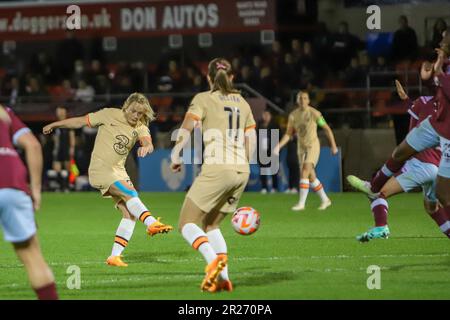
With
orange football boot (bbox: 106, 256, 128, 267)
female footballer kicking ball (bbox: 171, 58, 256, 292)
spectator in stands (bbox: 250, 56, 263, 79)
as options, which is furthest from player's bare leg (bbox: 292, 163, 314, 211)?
female footballer kicking ball (bbox: 171, 58, 256, 292)

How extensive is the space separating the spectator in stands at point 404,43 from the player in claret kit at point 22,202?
18.0m

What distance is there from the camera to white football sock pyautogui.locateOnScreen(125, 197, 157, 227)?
517 inches

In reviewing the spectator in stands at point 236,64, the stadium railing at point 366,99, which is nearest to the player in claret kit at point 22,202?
the stadium railing at point 366,99

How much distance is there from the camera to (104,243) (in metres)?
15.8

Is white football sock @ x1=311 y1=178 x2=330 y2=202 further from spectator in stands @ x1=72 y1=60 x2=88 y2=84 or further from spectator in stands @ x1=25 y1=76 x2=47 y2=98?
spectator in stands @ x1=25 y1=76 x2=47 y2=98

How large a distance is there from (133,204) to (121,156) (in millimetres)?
675

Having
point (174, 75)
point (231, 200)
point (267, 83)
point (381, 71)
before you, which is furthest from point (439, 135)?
point (174, 75)

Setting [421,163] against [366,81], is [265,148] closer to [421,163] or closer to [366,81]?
[366,81]

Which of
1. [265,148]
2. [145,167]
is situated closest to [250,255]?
[265,148]

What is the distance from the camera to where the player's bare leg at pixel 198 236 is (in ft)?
33.6

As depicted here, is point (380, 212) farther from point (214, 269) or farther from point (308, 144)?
point (308, 144)

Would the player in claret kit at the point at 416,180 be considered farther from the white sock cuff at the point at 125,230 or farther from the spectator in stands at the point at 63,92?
the spectator in stands at the point at 63,92

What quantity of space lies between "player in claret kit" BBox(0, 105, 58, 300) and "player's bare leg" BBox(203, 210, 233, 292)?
245 centimetres
